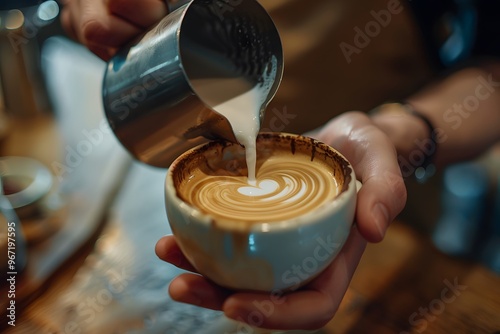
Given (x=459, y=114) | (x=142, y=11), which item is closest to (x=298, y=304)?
(x=142, y=11)

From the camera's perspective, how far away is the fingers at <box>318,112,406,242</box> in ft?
3.01

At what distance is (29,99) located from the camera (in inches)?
74.1

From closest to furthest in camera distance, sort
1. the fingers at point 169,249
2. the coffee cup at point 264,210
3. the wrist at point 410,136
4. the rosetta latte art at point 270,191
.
A: the coffee cup at point 264,210 < the rosetta latte art at point 270,191 < the fingers at point 169,249 < the wrist at point 410,136

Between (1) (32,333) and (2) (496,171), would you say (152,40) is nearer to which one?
(1) (32,333)

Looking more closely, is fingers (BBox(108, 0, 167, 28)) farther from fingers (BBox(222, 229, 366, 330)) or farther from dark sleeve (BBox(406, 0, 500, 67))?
dark sleeve (BBox(406, 0, 500, 67))

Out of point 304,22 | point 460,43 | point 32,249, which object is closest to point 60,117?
point 32,249

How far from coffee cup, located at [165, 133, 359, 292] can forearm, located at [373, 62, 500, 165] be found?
61 centimetres

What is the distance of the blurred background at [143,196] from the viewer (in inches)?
45.6

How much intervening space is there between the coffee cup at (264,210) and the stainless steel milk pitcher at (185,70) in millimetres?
86

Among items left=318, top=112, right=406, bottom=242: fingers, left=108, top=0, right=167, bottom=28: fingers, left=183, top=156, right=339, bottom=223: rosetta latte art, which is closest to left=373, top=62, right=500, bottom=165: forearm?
left=318, top=112, right=406, bottom=242: fingers

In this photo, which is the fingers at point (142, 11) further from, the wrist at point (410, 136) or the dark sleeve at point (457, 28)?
the dark sleeve at point (457, 28)

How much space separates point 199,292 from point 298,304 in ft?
0.65

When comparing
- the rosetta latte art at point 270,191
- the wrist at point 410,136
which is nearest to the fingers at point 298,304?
the rosetta latte art at point 270,191

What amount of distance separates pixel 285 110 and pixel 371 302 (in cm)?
88
